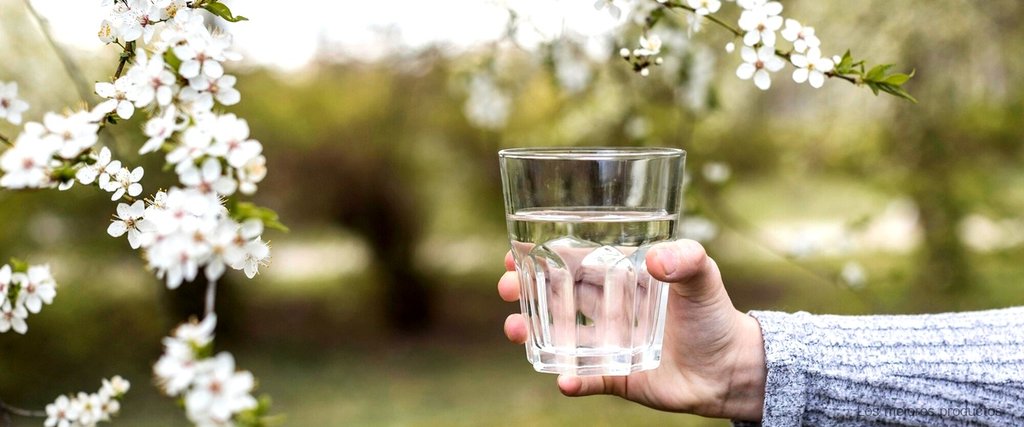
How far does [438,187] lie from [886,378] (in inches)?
256

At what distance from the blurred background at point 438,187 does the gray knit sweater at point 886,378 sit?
77.4 inches

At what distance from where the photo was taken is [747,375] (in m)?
1.95

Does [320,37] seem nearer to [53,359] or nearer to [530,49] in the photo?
[53,359]

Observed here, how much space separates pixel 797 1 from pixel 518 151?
502 centimetres

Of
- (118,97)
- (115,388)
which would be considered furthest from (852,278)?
(118,97)

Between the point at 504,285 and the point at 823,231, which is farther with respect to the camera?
the point at 823,231

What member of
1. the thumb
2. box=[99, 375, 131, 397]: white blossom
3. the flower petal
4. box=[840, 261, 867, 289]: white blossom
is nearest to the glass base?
the thumb

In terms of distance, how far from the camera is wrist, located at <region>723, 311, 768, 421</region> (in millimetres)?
1915

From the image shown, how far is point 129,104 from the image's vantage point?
1.12m

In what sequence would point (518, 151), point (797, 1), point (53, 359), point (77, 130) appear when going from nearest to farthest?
point (77, 130)
point (518, 151)
point (797, 1)
point (53, 359)

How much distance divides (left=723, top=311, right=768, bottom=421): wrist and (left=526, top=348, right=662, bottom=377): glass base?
0.34 m

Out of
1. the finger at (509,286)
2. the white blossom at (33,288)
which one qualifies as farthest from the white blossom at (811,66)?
the white blossom at (33,288)

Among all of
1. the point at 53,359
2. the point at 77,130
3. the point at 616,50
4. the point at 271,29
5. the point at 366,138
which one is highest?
the point at 271,29

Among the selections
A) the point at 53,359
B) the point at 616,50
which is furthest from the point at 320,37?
the point at 616,50
